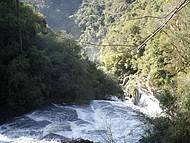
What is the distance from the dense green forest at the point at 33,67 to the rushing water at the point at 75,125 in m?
1.15

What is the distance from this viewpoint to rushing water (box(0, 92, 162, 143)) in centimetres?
1397

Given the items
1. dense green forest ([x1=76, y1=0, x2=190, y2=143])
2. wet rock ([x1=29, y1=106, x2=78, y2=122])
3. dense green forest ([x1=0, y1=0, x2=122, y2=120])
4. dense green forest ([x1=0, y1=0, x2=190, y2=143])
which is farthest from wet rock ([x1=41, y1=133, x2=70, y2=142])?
dense green forest ([x1=0, y1=0, x2=122, y2=120])

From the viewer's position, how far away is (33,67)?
21141mm

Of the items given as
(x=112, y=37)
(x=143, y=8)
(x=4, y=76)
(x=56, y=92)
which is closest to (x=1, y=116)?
(x=4, y=76)

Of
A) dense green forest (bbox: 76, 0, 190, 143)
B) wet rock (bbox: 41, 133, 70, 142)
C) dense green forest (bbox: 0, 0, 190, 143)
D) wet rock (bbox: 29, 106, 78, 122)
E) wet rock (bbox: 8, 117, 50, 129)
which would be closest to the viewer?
dense green forest (bbox: 76, 0, 190, 143)

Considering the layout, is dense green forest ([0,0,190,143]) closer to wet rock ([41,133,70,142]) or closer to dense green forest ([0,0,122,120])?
dense green forest ([0,0,122,120])

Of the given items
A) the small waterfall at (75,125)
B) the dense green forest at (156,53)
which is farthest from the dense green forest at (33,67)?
the dense green forest at (156,53)

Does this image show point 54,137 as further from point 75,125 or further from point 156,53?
point 156,53

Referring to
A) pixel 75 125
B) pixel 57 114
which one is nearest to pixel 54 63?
pixel 57 114

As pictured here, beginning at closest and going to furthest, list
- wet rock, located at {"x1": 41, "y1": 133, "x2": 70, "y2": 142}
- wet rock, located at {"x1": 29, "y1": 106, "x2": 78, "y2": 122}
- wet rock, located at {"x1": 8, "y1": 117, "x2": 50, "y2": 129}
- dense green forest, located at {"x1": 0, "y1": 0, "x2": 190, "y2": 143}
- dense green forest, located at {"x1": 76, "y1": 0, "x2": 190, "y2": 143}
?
dense green forest, located at {"x1": 76, "y1": 0, "x2": 190, "y2": 143}, wet rock, located at {"x1": 41, "y1": 133, "x2": 70, "y2": 142}, wet rock, located at {"x1": 8, "y1": 117, "x2": 50, "y2": 129}, wet rock, located at {"x1": 29, "y1": 106, "x2": 78, "y2": 122}, dense green forest, located at {"x1": 0, "y1": 0, "x2": 190, "y2": 143}

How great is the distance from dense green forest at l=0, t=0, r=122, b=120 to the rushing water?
3.78ft

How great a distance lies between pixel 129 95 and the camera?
31391mm

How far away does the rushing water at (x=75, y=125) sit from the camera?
14.0 meters

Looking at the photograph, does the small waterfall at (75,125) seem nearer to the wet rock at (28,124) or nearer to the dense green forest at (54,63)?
the wet rock at (28,124)
